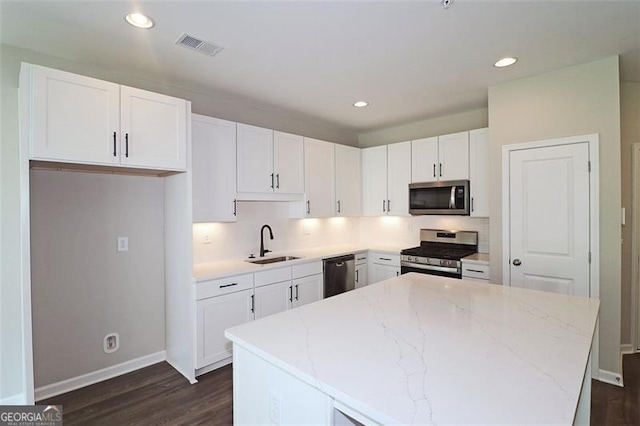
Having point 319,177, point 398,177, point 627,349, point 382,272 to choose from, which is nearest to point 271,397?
point 319,177

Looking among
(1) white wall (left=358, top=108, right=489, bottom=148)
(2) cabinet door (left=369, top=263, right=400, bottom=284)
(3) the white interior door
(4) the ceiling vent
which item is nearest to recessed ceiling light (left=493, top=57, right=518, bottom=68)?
(3) the white interior door

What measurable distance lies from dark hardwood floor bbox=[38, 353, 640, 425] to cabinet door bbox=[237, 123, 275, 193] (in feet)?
6.01

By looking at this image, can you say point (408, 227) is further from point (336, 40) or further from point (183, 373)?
point (183, 373)

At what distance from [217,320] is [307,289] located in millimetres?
1107

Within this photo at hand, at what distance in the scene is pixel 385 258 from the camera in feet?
14.2

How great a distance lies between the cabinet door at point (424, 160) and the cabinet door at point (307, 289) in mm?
1834

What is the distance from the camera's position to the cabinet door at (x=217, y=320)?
2787 mm

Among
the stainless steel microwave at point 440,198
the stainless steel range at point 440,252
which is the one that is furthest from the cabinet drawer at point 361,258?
the stainless steel microwave at point 440,198

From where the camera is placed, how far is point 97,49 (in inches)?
94.0

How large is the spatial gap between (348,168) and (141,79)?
2.70 meters

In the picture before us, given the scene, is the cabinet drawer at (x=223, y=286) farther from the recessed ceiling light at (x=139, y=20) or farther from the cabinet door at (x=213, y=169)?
the recessed ceiling light at (x=139, y=20)

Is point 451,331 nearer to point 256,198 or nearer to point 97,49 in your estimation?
point 256,198

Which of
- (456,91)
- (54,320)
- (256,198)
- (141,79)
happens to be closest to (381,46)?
(456,91)

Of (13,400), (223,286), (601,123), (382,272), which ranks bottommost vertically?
(13,400)
